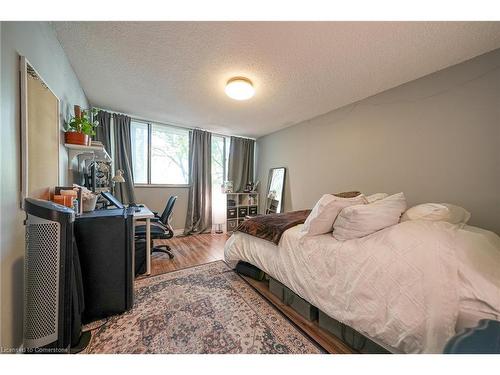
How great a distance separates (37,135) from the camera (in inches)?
47.6

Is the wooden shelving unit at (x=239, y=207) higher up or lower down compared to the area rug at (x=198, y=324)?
higher up

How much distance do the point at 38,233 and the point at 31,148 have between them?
0.58 metres

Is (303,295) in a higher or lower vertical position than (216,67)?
lower

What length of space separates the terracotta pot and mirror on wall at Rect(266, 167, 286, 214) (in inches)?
125

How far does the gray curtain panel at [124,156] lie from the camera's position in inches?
126

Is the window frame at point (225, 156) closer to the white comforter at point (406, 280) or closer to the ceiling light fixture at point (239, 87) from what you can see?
the ceiling light fixture at point (239, 87)

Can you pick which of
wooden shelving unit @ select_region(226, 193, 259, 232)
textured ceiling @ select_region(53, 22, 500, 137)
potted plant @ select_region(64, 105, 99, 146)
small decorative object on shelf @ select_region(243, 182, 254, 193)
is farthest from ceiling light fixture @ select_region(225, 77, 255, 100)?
small decorative object on shelf @ select_region(243, 182, 254, 193)

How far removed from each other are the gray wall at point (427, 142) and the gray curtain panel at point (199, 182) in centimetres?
223

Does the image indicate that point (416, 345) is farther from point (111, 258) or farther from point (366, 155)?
point (366, 155)

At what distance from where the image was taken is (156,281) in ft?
6.56

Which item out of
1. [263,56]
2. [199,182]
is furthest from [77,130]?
[199,182]

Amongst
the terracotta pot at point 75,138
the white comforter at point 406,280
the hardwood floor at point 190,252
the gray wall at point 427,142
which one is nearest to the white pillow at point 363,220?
the white comforter at point 406,280

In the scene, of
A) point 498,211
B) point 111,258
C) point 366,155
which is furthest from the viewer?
point 366,155

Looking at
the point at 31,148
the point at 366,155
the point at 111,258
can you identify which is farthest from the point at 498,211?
the point at 31,148
